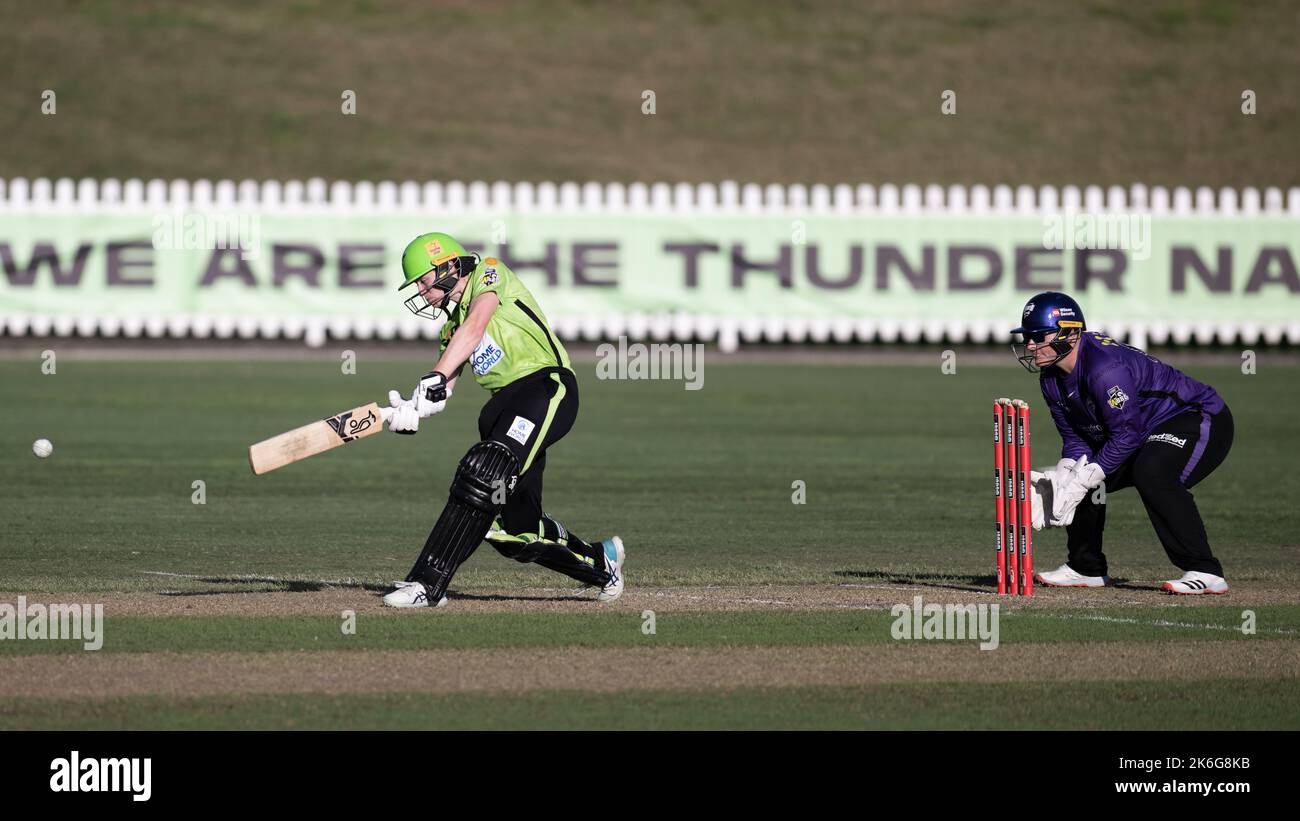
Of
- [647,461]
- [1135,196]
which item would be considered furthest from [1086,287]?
[647,461]

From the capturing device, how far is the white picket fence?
28.9 m

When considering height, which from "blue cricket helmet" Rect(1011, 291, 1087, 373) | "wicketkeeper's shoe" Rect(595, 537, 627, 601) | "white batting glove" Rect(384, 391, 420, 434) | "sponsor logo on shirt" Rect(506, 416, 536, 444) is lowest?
"wicketkeeper's shoe" Rect(595, 537, 627, 601)

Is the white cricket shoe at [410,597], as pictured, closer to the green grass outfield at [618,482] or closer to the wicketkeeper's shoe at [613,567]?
the wicketkeeper's shoe at [613,567]

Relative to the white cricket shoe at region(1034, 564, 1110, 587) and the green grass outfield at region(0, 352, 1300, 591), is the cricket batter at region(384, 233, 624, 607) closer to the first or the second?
the green grass outfield at region(0, 352, 1300, 591)

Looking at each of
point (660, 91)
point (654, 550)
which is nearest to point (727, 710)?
point (654, 550)

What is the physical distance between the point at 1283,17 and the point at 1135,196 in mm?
21145

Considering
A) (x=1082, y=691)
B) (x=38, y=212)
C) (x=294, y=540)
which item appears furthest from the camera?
(x=38, y=212)

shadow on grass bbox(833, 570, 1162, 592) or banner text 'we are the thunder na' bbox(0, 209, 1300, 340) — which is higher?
banner text 'we are the thunder na' bbox(0, 209, 1300, 340)

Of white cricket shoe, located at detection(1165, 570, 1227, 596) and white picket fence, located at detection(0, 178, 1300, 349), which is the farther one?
white picket fence, located at detection(0, 178, 1300, 349)

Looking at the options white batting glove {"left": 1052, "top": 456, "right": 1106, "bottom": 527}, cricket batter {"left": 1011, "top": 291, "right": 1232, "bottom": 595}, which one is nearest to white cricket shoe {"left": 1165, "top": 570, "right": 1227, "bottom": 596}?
cricket batter {"left": 1011, "top": 291, "right": 1232, "bottom": 595}

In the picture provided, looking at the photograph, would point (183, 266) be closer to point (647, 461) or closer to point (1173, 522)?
point (647, 461)

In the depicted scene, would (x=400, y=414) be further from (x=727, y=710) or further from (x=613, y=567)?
(x=727, y=710)

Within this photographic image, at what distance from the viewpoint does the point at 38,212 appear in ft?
93.4

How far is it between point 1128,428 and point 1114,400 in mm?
173
